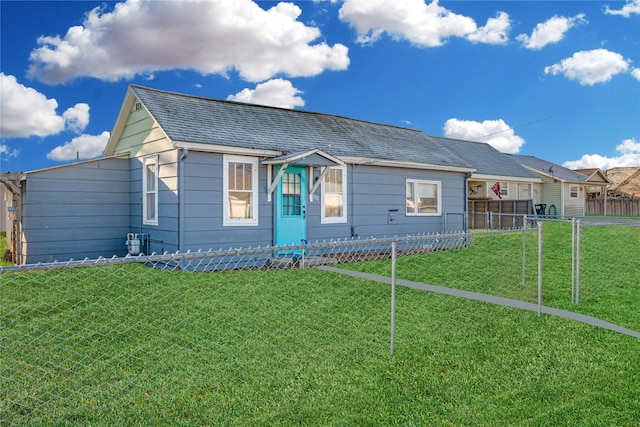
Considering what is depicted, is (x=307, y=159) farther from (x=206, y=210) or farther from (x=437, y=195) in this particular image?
(x=437, y=195)

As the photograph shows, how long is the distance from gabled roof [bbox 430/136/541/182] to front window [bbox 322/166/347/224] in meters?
12.4

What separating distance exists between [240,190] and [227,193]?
345mm

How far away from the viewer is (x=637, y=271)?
420 inches

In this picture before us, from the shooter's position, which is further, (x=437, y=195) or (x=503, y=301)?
(x=437, y=195)

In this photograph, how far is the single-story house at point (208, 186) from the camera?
10266 millimetres

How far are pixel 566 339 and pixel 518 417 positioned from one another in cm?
241

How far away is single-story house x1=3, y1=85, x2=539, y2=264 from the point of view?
33.7 feet

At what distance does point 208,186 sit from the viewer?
33.7 feet

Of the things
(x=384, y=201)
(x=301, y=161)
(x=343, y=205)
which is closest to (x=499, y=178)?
(x=384, y=201)

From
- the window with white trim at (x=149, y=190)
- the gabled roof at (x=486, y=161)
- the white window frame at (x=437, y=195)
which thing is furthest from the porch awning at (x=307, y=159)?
the gabled roof at (x=486, y=161)

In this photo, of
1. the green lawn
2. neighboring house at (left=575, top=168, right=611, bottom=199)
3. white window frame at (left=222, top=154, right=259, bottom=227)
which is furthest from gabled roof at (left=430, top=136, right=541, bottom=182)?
the green lawn

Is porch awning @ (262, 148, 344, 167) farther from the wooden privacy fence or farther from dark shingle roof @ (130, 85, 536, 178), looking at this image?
the wooden privacy fence

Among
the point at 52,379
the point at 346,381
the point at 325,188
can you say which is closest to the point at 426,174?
the point at 325,188

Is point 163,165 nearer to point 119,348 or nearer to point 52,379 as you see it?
point 119,348
